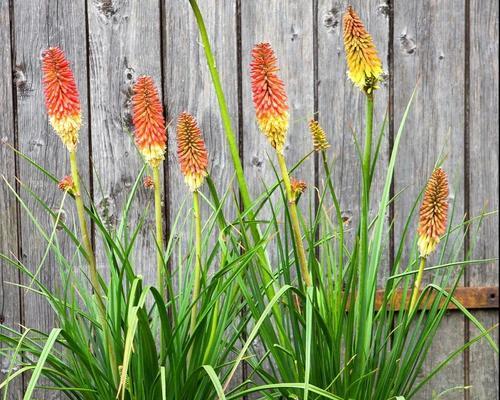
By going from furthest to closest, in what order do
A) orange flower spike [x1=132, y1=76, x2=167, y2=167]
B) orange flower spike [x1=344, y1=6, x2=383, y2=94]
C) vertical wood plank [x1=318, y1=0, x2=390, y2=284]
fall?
1. vertical wood plank [x1=318, y1=0, x2=390, y2=284]
2. orange flower spike [x1=132, y1=76, x2=167, y2=167]
3. orange flower spike [x1=344, y1=6, x2=383, y2=94]

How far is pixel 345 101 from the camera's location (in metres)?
2.79

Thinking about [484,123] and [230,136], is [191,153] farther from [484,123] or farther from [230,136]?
[484,123]

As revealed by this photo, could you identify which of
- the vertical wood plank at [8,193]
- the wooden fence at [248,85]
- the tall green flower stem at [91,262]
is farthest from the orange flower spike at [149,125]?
the vertical wood plank at [8,193]

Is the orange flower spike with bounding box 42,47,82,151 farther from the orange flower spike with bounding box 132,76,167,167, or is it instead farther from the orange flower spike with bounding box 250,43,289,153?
the orange flower spike with bounding box 250,43,289,153

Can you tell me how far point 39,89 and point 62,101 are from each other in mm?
982

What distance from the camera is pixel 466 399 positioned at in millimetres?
2824

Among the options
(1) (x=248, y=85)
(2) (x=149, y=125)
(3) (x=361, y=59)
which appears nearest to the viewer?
(3) (x=361, y=59)

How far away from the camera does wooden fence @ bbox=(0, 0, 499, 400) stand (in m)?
2.77

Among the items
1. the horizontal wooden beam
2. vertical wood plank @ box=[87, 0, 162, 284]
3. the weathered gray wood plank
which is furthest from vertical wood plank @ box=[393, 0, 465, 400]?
the weathered gray wood plank

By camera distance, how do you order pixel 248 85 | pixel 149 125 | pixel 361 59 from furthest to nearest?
1. pixel 248 85
2. pixel 149 125
3. pixel 361 59

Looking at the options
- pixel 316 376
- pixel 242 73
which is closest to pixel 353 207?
pixel 242 73

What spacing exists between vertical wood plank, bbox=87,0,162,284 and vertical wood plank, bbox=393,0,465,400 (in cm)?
78

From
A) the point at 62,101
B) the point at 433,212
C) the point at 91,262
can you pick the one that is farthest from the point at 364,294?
the point at 62,101

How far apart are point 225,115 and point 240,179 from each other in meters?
0.15
